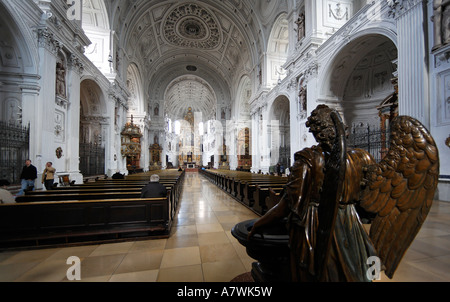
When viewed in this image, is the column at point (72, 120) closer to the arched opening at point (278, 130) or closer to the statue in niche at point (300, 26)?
the statue in niche at point (300, 26)

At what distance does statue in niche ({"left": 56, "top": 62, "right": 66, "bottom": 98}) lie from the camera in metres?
7.48

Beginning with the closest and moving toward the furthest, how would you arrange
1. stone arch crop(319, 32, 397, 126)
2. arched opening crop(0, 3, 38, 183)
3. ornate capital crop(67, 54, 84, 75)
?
arched opening crop(0, 3, 38, 183), ornate capital crop(67, 54, 84, 75), stone arch crop(319, 32, 397, 126)

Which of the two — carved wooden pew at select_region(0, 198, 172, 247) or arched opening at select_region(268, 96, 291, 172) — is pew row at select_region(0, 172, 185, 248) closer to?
carved wooden pew at select_region(0, 198, 172, 247)

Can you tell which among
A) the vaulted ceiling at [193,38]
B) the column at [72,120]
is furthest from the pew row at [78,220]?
the vaulted ceiling at [193,38]

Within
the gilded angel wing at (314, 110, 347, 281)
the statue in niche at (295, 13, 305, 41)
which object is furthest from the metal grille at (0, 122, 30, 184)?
the statue in niche at (295, 13, 305, 41)

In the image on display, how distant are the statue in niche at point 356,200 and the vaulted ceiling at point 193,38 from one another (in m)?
14.7

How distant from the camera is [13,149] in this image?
6.18 m

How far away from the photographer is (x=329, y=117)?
1.16 metres

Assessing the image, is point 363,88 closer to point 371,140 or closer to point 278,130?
point 371,140

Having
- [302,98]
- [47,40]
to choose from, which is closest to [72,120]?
[47,40]

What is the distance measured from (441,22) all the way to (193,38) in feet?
67.0

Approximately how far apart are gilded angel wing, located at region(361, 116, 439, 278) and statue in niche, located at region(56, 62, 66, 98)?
9.64 m

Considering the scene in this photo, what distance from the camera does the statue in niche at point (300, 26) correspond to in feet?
→ 34.6
